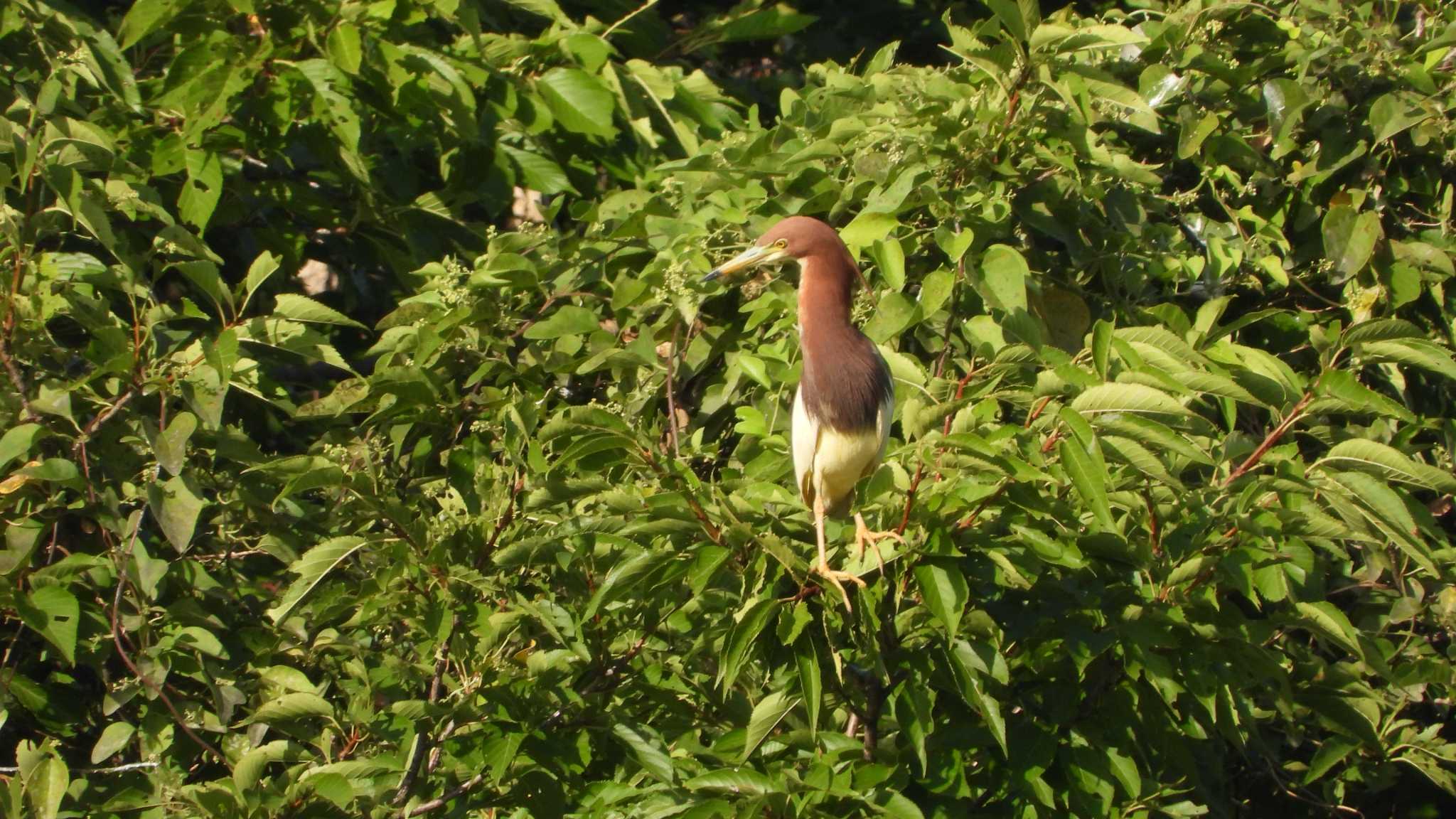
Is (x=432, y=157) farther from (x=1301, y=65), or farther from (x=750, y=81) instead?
(x=1301, y=65)

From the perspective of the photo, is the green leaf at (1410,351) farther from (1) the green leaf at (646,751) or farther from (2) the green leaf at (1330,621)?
(1) the green leaf at (646,751)

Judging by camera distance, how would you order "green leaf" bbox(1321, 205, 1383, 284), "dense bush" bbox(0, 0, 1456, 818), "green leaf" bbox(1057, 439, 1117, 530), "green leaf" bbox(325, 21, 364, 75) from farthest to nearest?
"green leaf" bbox(1321, 205, 1383, 284)
"green leaf" bbox(325, 21, 364, 75)
"dense bush" bbox(0, 0, 1456, 818)
"green leaf" bbox(1057, 439, 1117, 530)

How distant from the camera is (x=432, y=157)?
148 inches

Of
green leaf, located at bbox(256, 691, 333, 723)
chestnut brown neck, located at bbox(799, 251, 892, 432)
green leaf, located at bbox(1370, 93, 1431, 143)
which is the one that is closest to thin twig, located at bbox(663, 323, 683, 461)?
chestnut brown neck, located at bbox(799, 251, 892, 432)

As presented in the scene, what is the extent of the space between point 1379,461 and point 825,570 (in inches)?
35.5

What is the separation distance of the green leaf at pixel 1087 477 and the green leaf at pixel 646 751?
787mm

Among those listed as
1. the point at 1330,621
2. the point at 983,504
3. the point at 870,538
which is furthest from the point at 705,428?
the point at 1330,621

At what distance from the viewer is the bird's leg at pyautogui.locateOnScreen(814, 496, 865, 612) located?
205cm

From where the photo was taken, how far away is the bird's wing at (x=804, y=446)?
2.54 meters

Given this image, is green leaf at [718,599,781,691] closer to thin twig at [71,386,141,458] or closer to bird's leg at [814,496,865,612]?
bird's leg at [814,496,865,612]

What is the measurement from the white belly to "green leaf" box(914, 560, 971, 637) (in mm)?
443

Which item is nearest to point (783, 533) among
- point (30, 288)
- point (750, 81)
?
point (30, 288)

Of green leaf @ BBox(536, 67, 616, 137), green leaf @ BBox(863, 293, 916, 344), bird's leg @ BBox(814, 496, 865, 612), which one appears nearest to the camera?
bird's leg @ BBox(814, 496, 865, 612)

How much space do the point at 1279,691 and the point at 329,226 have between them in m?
2.38
